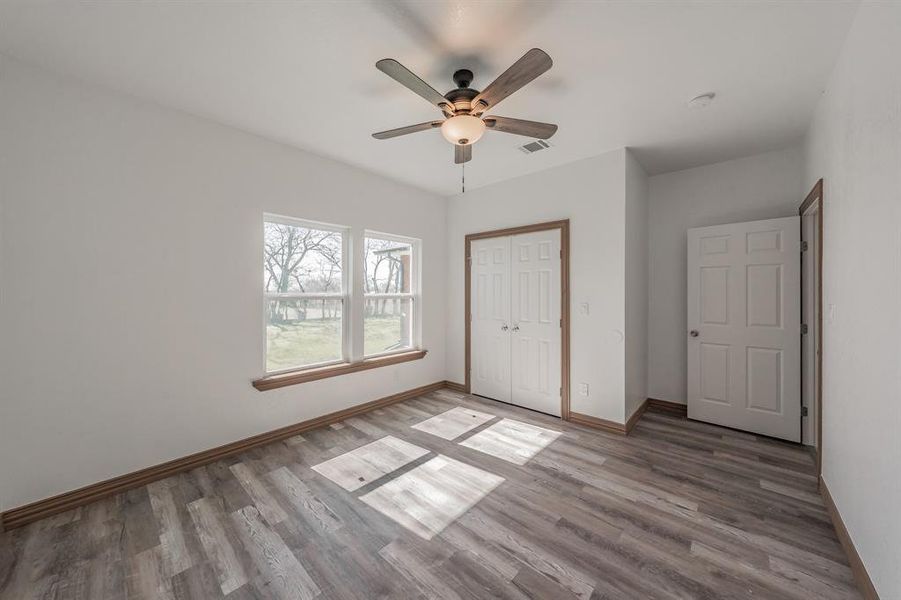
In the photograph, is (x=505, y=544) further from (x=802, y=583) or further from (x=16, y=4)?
(x=16, y=4)

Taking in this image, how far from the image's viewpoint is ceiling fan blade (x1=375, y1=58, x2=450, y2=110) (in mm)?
1640

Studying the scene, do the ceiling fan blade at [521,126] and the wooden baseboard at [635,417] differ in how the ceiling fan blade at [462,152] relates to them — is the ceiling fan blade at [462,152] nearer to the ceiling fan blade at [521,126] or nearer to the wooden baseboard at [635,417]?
the ceiling fan blade at [521,126]

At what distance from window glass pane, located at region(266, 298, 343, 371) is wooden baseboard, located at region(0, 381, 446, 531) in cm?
59

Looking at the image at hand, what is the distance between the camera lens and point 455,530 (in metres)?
1.96

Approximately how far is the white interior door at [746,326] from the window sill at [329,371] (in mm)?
3167

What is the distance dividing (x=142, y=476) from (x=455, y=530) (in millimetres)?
2242

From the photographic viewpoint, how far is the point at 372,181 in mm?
3916

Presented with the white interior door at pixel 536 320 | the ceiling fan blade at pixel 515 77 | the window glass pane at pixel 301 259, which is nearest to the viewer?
the ceiling fan blade at pixel 515 77

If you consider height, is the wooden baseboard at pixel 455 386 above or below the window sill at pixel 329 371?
below

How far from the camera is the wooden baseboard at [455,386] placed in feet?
15.3

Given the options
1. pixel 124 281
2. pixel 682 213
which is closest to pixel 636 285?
pixel 682 213

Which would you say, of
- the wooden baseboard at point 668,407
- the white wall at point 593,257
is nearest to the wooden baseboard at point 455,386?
the white wall at point 593,257

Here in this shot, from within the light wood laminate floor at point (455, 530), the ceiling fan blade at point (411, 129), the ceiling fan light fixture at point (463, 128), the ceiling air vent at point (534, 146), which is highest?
the ceiling air vent at point (534, 146)

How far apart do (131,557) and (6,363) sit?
1344 millimetres
